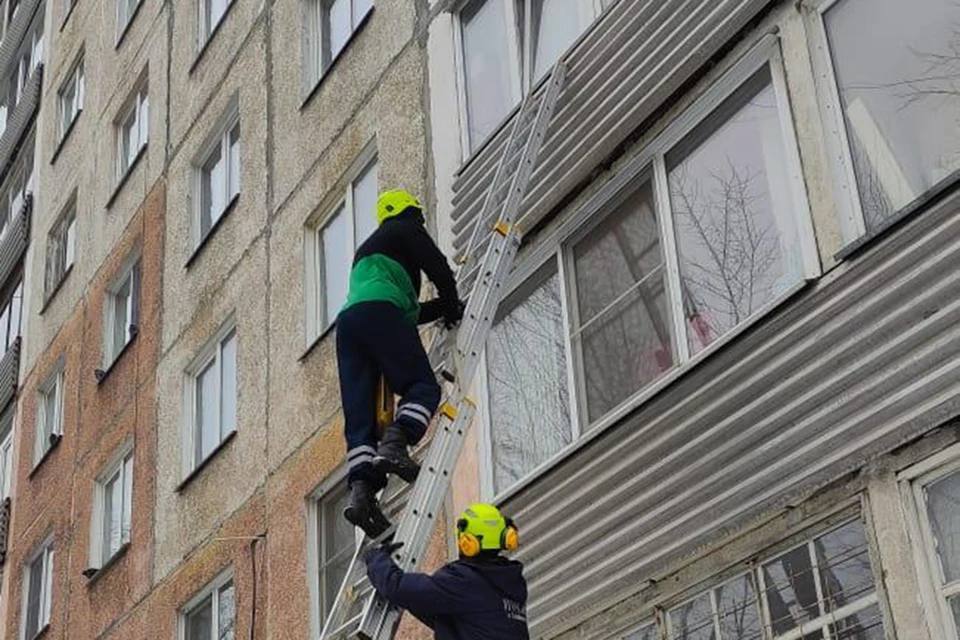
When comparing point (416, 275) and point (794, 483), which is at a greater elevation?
point (416, 275)

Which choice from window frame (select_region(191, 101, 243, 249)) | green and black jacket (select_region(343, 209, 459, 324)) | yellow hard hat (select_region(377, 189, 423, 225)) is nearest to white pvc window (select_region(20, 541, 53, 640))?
window frame (select_region(191, 101, 243, 249))

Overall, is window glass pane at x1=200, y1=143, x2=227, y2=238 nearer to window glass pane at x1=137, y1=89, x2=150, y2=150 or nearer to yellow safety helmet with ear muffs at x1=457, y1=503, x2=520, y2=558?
window glass pane at x1=137, y1=89, x2=150, y2=150

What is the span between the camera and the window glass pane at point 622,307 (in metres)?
9.28

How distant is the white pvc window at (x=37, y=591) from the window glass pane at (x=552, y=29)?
38.1ft

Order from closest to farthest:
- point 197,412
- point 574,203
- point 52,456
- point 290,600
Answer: point 574,203 → point 290,600 → point 197,412 → point 52,456

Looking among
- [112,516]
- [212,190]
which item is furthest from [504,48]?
[112,516]

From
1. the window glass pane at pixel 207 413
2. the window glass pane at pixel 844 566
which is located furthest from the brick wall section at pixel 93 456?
the window glass pane at pixel 844 566

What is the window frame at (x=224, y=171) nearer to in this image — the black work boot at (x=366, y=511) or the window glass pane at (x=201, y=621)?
the window glass pane at (x=201, y=621)

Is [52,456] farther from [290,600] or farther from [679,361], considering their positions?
[679,361]

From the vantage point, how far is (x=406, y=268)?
8547 millimetres

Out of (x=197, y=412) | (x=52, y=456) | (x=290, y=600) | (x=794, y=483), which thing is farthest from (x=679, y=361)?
(x=52, y=456)

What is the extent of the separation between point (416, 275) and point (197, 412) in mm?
8394

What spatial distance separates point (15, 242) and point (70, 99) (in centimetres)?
277

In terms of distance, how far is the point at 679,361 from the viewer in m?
8.80
